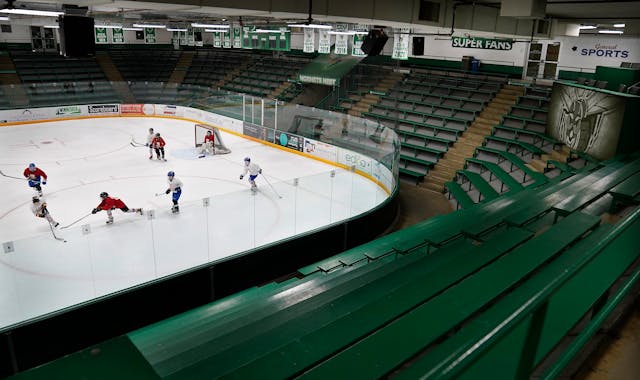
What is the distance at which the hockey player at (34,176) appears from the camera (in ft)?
40.6

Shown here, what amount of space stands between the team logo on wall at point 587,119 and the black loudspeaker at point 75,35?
32.2 feet

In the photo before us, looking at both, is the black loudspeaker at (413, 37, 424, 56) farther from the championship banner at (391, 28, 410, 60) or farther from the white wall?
the white wall

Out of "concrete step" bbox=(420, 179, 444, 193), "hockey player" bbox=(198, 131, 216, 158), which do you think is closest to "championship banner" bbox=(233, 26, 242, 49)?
"hockey player" bbox=(198, 131, 216, 158)

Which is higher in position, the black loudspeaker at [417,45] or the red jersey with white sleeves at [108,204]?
the black loudspeaker at [417,45]

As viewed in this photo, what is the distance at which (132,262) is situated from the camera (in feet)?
25.8

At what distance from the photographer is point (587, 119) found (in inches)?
423

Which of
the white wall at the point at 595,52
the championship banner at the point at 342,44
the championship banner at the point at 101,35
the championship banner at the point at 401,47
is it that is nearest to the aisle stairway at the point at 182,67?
the championship banner at the point at 101,35

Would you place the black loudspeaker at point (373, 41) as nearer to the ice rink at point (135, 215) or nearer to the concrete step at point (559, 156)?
the ice rink at point (135, 215)

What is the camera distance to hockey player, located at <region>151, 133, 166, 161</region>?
55.7 feet

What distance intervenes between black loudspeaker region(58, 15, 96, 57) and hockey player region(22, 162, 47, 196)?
5811 millimetres

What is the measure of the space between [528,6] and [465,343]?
954 centimetres

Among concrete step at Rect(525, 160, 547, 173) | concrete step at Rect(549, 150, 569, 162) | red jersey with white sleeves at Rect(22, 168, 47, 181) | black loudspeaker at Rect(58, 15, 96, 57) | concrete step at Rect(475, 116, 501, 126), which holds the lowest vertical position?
red jersey with white sleeves at Rect(22, 168, 47, 181)

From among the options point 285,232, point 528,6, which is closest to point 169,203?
point 285,232

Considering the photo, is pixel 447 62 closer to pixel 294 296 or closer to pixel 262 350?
pixel 294 296
